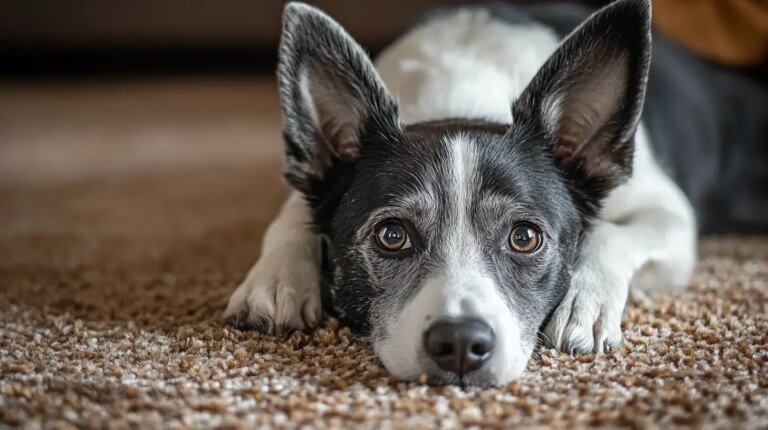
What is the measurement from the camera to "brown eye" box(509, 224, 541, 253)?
2.02m

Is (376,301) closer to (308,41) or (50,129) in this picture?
(308,41)

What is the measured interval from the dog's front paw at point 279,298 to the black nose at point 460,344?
48 centimetres

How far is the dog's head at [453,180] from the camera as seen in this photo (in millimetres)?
1898

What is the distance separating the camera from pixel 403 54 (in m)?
2.99

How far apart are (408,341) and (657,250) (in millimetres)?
1016

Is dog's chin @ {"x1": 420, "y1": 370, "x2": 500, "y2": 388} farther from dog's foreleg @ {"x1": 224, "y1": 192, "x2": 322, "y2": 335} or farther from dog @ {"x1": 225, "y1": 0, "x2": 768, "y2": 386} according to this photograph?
dog's foreleg @ {"x1": 224, "y1": 192, "x2": 322, "y2": 335}

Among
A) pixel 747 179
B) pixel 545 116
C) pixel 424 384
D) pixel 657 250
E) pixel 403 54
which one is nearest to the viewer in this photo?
pixel 424 384

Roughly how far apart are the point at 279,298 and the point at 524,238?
649 mm

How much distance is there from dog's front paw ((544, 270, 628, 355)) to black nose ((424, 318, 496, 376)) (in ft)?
1.09

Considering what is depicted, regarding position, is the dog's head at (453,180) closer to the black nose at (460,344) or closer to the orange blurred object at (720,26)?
the black nose at (460,344)

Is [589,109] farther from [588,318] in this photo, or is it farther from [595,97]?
[588,318]

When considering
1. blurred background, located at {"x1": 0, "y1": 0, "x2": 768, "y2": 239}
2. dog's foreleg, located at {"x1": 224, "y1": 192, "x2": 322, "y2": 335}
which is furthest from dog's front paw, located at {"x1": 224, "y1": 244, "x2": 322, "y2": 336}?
blurred background, located at {"x1": 0, "y1": 0, "x2": 768, "y2": 239}

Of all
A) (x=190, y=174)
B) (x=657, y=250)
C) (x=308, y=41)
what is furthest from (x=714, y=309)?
(x=190, y=174)

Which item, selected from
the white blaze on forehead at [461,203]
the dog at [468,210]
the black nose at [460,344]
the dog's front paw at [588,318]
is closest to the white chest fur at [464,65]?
the dog at [468,210]
